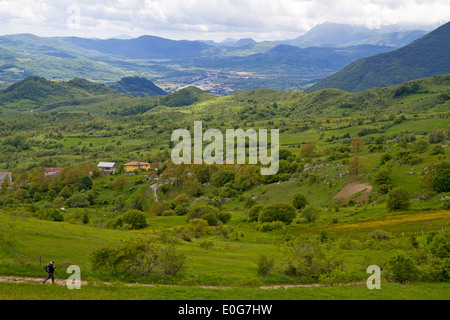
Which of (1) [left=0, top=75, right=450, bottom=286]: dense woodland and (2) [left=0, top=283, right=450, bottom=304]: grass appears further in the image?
(1) [left=0, top=75, right=450, bottom=286]: dense woodland

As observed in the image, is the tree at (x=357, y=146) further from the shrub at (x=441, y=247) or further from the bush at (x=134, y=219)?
the shrub at (x=441, y=247)

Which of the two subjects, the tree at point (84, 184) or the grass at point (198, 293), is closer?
the grass at point (198, 293)

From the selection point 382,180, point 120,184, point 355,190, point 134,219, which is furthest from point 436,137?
point 134,219

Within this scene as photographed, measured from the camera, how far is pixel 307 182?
113 meters

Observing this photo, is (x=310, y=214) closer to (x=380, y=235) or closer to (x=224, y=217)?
(x=224, y=217)

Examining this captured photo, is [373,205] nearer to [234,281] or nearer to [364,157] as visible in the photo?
[364,157]

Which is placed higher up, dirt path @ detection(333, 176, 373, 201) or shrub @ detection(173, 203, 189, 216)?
dirt path @ detection(333, 176, 373, 201)

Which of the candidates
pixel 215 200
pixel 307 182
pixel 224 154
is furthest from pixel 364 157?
pixel 224 154

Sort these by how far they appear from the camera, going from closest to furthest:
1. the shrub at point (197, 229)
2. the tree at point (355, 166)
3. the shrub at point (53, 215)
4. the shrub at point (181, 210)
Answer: the shrub at point (197, 229)
the shrub at point (53, 215)
the shrub at point (181, 210)
the tree at point (355, 166)

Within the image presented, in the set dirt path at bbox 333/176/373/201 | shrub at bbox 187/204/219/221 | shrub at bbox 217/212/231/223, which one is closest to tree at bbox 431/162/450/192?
dirt path at bbox 333/176/373/201

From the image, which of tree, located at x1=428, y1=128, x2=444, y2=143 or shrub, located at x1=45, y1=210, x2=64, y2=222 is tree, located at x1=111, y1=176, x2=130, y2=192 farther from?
tree, located at x1=428, y1=128, x2=444, y2=143

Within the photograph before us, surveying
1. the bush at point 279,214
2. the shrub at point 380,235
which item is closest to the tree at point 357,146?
the bush at point 279,214

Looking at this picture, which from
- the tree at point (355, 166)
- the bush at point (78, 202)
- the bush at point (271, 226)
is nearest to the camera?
the bush at point (271, 226)
